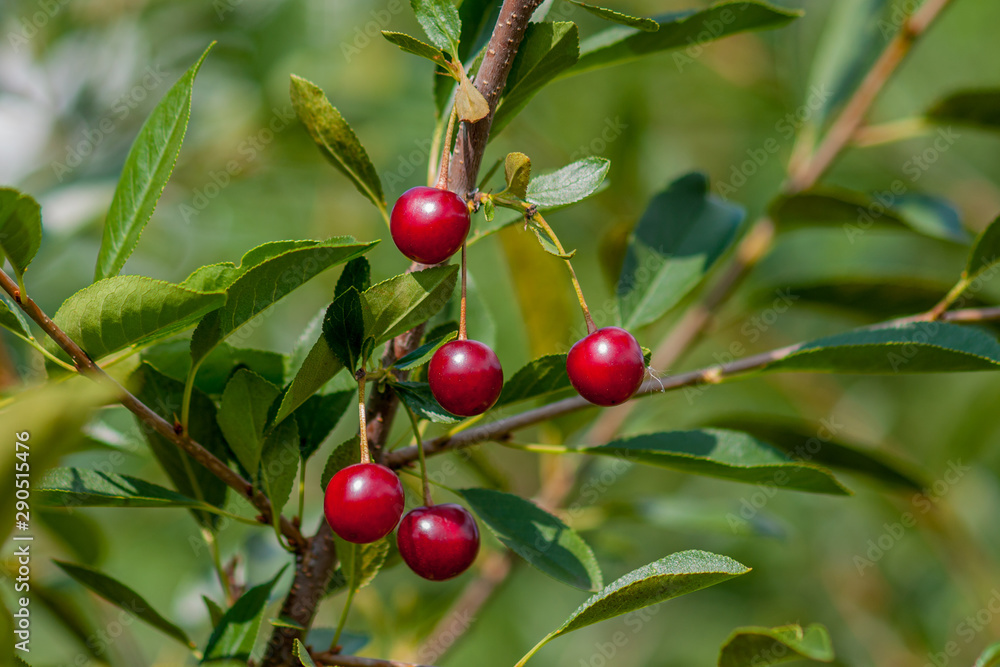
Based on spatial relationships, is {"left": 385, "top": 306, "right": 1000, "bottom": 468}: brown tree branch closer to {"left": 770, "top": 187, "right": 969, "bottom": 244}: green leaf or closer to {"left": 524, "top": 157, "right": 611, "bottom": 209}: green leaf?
{"left": 524, "top": 157, "right": 611, "bottom": 209}: green leaf

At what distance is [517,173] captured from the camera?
0.81 metres

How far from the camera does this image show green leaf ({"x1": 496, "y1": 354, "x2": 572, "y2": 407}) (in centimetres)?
101

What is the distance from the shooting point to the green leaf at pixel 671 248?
4.25 feet

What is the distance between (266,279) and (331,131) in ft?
0.72

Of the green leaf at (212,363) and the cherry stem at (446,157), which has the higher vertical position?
the cherry stem at (446,157)

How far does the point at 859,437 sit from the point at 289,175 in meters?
2.29

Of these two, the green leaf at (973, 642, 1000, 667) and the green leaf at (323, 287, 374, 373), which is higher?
the green leaf at (323, 287, 374, 373)

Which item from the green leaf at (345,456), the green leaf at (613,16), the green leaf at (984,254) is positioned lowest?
the green leaf at (345,456)

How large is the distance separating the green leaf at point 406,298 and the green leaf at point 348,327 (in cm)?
1

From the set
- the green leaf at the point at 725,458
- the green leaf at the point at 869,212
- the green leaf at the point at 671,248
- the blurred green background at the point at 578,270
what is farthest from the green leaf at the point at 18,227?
the green leaf at the point at 869,212

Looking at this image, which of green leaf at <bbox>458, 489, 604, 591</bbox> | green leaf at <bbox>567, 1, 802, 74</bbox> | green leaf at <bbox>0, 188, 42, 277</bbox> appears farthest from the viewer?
green leaf at <bbox>567, 1, 802, 74</bbox>

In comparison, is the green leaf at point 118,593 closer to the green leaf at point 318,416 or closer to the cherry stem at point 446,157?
the green leaf at point 318,416

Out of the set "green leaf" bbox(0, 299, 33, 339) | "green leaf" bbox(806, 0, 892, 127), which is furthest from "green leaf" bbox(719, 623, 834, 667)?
"green leaf" bbox(806, 0, 892, 127)

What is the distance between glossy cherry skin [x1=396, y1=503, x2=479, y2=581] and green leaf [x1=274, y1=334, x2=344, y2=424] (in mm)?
178
